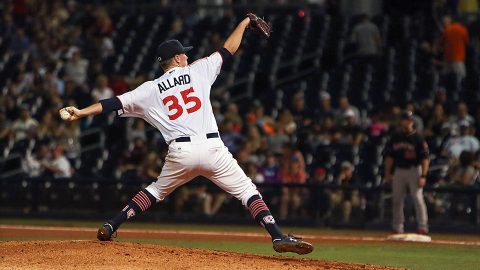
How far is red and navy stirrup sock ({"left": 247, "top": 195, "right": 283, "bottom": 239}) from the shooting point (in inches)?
398

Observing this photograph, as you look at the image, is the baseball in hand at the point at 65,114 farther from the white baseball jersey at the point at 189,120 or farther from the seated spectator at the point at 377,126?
the seated spectator at the point at 377,126

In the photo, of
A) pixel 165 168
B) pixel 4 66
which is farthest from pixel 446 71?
pixel 165 168

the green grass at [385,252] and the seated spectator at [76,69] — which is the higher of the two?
the seated spectator at [76,69]

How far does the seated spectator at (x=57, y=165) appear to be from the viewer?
1967 cm

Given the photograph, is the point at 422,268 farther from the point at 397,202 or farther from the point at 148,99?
the point at 397,202

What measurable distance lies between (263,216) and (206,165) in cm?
71

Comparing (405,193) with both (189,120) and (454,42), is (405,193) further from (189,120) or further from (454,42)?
(189,120)

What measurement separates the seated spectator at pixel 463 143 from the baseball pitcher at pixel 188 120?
796 centimetres

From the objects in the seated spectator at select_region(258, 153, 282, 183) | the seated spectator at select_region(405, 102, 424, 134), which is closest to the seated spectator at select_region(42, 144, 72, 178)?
the seated spectator at select_region(258, 153, 282, 183)

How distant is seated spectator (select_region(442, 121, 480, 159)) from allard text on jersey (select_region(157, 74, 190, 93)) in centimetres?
827

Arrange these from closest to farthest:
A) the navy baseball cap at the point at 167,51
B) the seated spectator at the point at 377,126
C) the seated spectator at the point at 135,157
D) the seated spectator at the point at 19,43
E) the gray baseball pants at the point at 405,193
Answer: the navy baseball cap at the point at 167,51
the gray baseball pants at the point at 405,193
the seated spectator at the point at 377,126
the seated spectator at the point at 135,157
the seated spectator at the point at 19,43

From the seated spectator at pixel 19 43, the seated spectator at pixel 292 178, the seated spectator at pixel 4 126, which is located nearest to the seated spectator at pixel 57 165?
the seated spectator at pixel 4 126

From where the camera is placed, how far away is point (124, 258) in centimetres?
969

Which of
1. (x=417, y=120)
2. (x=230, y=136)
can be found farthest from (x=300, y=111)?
(x=417, y=120)
